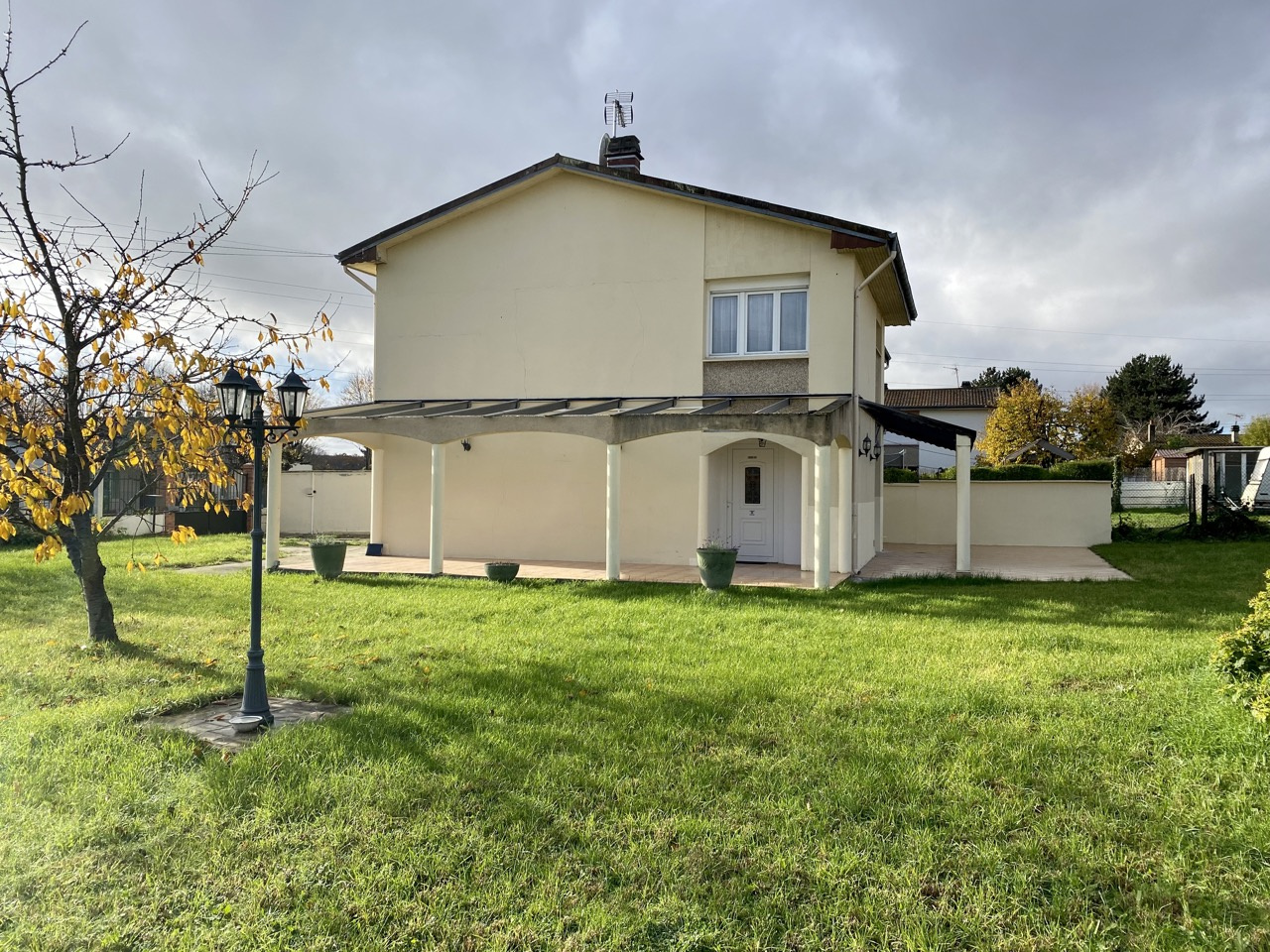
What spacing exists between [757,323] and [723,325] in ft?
2.10

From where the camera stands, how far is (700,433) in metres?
14.4

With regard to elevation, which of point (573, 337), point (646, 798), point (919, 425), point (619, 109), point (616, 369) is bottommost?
point (646, 798)

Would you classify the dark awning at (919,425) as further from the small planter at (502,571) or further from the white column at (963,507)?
the small planter at (502,571)

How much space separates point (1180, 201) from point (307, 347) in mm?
17798

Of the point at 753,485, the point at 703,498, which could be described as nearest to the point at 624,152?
the point at 753,485

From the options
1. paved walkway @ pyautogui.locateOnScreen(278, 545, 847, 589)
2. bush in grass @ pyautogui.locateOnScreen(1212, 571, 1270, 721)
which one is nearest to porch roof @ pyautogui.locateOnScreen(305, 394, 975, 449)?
paved walkway @ pyautogui.locateOnScreen(278, 545, 847, 589)

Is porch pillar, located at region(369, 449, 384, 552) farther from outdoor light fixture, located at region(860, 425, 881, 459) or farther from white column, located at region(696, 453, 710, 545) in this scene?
outdoor light fixture, located at region(860, 425, 881, 459)

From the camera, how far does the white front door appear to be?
49.8 feet

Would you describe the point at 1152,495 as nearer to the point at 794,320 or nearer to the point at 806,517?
the point at 806,517

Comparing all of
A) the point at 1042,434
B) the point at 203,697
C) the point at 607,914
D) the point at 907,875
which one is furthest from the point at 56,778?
the point at 1042,434

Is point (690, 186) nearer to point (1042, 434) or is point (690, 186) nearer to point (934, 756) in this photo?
point (934, 756)

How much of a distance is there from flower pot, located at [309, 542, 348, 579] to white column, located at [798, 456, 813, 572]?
8.13m

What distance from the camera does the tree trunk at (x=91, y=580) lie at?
26.3ft

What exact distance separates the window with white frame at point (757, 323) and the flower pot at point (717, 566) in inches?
183
